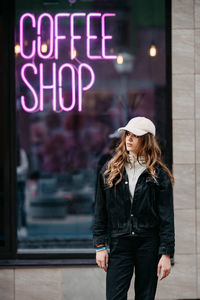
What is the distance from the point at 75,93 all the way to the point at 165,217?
2626mm

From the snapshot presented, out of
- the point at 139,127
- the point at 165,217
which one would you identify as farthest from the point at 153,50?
the point at 165,217

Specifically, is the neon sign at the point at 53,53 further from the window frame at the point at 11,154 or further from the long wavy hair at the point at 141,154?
the long wavy hair at the point at 141,154

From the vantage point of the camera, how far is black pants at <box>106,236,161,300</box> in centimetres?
352

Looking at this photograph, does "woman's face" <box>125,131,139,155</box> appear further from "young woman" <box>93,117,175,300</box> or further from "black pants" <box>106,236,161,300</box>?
"black pants" <box>106,236,161,300</box>

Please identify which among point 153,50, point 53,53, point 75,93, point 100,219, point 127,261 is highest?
point 153,50

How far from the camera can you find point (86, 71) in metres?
5.77

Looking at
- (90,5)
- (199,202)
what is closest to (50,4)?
(90,5)

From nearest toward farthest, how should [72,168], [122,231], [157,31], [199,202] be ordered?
[122,231] → [199,202] → [157,31] → [72,168]

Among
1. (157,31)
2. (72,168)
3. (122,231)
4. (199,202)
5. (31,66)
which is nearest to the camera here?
(122,231)

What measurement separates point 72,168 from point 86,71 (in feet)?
13.7

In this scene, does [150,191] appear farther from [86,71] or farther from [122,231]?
[86,71]

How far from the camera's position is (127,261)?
11.6ft

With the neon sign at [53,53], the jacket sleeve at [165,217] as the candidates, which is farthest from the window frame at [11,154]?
the jacket sleeve at [165,217]

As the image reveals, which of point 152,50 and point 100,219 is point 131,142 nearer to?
point 100,219
